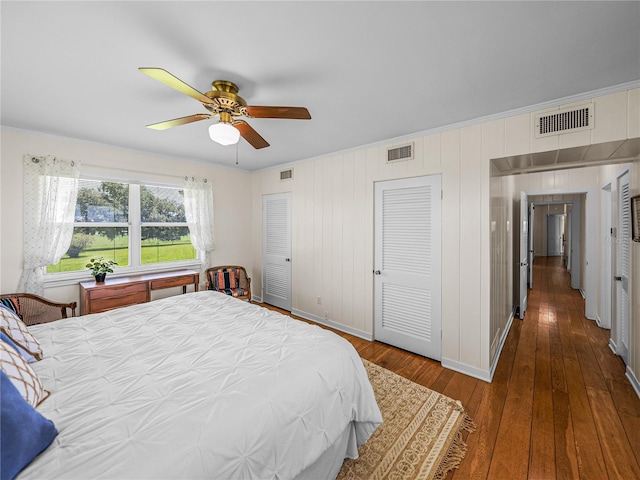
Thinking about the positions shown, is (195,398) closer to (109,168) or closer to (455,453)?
(455,453)

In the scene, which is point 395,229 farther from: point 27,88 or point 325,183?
point 27,88

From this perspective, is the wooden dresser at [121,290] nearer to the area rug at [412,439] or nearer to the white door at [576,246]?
the area rug at [412,439]

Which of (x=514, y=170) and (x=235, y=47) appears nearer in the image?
(x=235, y=47)

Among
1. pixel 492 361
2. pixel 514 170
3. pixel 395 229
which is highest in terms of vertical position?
pixel 514 170

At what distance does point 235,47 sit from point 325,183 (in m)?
2.43

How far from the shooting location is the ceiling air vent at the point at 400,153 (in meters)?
3.04

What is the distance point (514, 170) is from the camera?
2.94 meters

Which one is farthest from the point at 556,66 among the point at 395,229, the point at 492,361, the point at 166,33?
the point at 492,361

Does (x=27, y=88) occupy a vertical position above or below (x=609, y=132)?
above

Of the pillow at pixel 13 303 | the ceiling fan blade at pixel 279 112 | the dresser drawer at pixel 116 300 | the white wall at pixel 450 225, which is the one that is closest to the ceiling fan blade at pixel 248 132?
the ceiling fan blade at pixel 279 112

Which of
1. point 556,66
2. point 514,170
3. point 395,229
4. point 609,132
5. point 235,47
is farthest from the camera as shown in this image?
point 395,229

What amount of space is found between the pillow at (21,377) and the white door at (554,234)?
14.3 m

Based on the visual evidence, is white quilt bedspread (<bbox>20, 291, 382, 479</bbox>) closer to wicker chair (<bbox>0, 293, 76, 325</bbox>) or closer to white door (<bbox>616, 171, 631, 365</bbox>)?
wicker chair (<bbox>0, 293, 76, 325</bbox>)

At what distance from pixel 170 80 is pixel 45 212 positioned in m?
2.74
